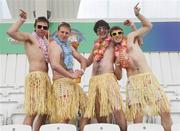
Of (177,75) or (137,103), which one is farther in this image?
(177,75)

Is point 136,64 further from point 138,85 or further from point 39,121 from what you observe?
point 39,121

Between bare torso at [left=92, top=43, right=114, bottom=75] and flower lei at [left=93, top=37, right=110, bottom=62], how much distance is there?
0.10ft

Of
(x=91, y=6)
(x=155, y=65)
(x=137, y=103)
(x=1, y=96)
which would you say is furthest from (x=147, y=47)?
(x=137, y=103)

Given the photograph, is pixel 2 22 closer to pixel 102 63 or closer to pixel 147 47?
pixel 147 47

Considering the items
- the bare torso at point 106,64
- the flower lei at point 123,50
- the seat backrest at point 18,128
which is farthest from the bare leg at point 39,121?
the flower lei at point 123,50

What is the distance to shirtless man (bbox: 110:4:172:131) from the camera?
3.32 meters

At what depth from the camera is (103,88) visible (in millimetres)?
3459

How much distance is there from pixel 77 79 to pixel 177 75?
3.63 m

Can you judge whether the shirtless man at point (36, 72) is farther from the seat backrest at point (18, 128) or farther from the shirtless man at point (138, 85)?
the shirtless man at point (138, 85)

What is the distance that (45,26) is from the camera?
3.69 metres

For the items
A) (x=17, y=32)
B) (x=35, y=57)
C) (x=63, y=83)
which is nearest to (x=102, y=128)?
(x=63, y=83)

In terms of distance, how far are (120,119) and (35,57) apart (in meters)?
0.97

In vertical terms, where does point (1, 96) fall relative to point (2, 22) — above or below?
below

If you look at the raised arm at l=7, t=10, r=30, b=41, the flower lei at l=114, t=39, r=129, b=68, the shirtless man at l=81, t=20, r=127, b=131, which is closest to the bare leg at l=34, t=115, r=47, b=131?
the shirtless man at l=81, t=20, r=127, b=131
